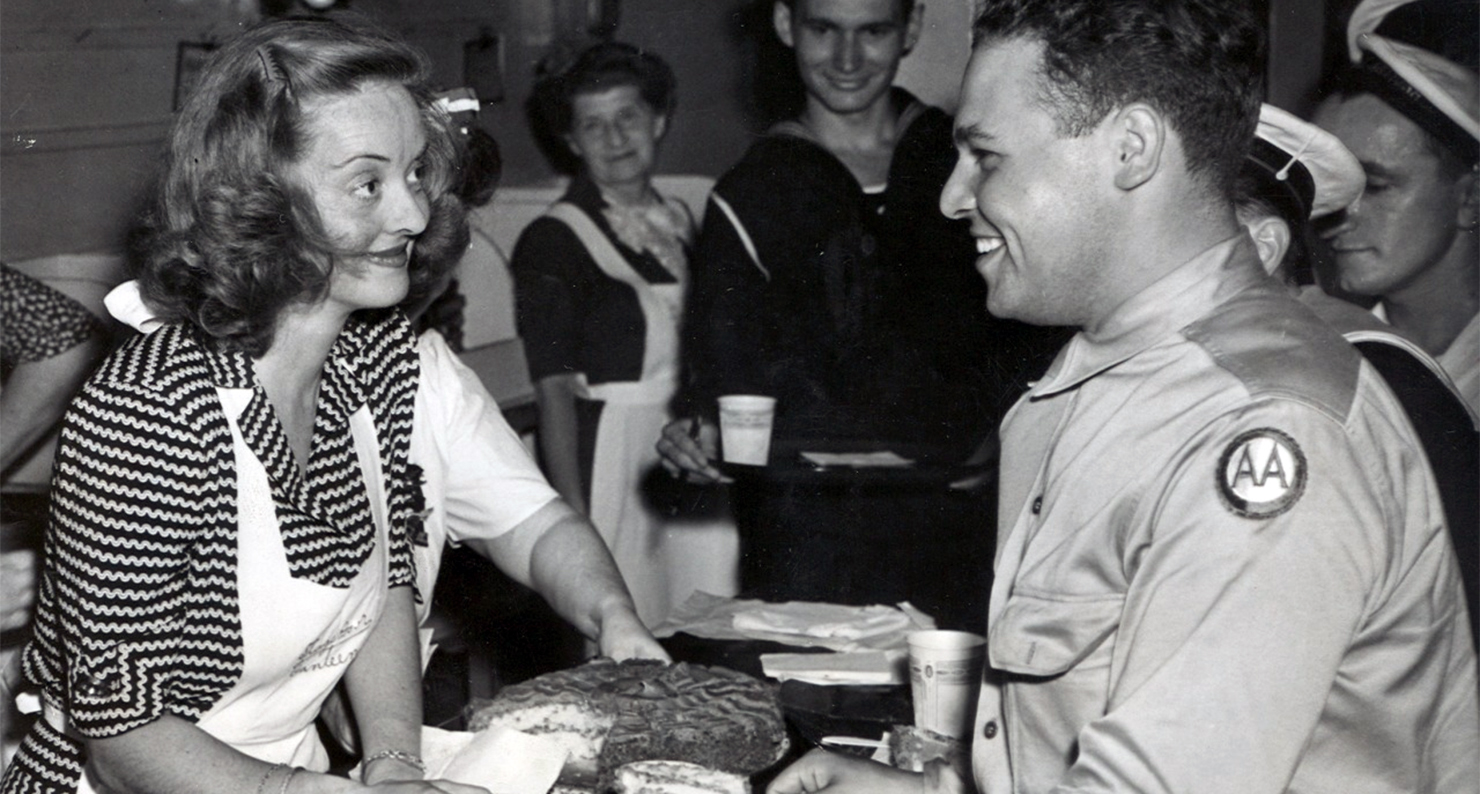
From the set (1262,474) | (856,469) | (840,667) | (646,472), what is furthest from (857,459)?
(1262,474)

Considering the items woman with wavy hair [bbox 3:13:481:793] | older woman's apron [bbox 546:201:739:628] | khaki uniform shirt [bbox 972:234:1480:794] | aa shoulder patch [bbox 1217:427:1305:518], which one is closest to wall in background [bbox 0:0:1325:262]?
woman with wavy hair [bbox 3:13:481:793]

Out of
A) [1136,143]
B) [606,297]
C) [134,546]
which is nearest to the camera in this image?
[1136,143]

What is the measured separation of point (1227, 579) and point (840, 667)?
111cm

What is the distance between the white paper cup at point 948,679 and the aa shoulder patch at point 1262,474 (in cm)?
74

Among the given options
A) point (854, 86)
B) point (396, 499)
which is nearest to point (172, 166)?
point (396, 499)

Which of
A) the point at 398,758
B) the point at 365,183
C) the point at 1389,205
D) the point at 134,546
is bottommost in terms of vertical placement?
the point at 398,758

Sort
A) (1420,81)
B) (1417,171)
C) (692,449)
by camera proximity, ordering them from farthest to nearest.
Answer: (692,449) → (1417,171) → (1420,81)

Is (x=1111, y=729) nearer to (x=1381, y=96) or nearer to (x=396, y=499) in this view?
(x=396, y=499)

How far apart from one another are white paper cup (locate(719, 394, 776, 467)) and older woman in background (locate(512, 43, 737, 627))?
152 centimetres

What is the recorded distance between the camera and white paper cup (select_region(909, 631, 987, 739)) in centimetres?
197

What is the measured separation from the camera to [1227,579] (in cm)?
127

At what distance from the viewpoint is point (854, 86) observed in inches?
168

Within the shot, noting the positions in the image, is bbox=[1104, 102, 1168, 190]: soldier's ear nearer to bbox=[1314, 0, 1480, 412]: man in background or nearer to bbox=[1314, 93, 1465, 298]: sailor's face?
bbox=[1314, 0, 1480, 412]: man in background

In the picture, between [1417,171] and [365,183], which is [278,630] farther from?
[1417,171]
